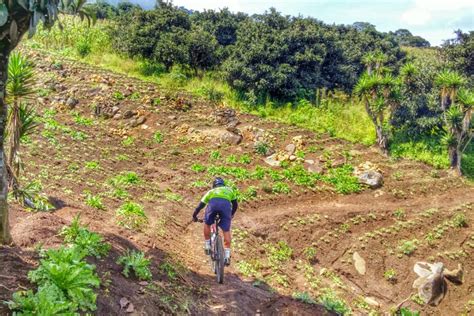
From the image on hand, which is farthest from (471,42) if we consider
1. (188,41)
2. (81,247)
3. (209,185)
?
(81,247)

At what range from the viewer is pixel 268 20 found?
19500mm

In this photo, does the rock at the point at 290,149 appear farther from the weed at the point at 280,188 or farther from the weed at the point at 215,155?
the weed at the point at 215,155

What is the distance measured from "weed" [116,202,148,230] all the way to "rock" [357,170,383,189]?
7.50m

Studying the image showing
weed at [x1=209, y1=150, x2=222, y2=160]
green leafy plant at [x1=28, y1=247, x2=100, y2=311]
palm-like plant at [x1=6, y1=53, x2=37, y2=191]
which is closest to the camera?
green leafy plant at [x1=28, y1=247, x2=100, y2=311]

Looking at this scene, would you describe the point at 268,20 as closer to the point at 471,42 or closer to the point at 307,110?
the point at 307,110

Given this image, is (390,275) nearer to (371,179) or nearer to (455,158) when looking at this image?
(371,179)

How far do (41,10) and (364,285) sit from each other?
7785 mm

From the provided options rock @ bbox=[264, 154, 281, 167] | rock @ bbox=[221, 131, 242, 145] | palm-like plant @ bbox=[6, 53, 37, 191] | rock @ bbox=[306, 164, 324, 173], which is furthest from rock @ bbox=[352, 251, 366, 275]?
palm-like plant @ bbox=[6, 53, 37, 191]

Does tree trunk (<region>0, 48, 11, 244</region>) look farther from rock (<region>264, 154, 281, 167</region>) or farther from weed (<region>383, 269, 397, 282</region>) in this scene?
rock (<region>264, 154, 281, 167</region>)

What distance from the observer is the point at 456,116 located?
14680 millimetres

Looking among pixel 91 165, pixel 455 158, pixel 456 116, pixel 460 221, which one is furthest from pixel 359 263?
pixel 456 116

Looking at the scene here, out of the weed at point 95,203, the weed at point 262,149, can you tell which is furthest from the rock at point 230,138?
the weed at point 95,203

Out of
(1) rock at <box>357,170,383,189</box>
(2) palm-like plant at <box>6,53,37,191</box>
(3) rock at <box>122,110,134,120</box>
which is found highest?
(2) palm-like plant at <box>6,53,37,191</box>

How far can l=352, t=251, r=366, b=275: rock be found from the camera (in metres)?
9.48
